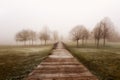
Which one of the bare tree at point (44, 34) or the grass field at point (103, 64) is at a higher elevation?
the bare tree at point (44, 34)

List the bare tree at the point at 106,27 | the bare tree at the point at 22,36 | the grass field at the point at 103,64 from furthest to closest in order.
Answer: the bare tree at the point at 22,36 < the bare tree at the point at 106,27 < the grass field at the point at 103,64

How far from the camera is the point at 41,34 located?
80.4m

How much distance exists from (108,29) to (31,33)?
45.9 metres

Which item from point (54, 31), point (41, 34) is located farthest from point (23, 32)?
point (54, 31)

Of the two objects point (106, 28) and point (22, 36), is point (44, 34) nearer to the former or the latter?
point (22, 36)

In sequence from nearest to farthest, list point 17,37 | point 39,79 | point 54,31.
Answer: point 39,79, point 17,37, point 54,31

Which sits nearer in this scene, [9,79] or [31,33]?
[9,79]

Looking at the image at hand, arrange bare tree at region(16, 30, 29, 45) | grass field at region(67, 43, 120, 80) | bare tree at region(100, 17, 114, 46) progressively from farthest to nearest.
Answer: bare tree at region(16, 30, 29, 45)
bare tree at region(100, 17, 114, 46)
grass field at region(67, 43, 120, 80)

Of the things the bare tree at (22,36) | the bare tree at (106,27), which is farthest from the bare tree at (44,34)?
the bare tree at (106,27)

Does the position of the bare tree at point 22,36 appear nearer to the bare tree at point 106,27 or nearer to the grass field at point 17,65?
the bare tree at point 106,27

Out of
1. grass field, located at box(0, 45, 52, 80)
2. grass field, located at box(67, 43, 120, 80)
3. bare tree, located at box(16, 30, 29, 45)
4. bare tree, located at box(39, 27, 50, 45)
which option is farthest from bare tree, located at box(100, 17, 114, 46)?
bare tree, located at box(16, 30, 29, 45)

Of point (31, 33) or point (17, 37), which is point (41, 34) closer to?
point (31, 33)

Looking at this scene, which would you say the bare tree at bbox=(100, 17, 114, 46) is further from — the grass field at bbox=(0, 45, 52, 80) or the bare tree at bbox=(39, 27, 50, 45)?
the bare tree at bbox=(39, 27, 50, 45)

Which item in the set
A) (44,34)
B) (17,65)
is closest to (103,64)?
(17,65)
